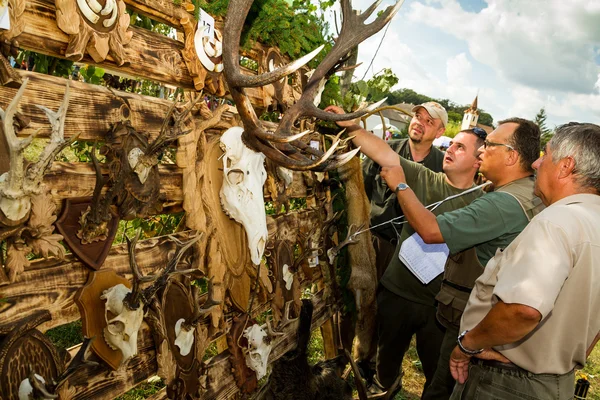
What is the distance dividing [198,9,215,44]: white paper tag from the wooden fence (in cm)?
8

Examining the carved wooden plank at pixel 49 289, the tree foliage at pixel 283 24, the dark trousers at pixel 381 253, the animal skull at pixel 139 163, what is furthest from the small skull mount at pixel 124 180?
the dark trousers at pixel 381 253

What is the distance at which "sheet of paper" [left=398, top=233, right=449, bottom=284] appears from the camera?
3.51m

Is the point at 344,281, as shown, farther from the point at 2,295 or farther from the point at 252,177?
the point at 2,295

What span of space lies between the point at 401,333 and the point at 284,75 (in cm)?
284

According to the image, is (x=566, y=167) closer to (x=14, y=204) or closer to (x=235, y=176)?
(x=235, y=176)

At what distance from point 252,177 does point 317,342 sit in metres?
3.56

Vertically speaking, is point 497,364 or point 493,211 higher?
point 493,211

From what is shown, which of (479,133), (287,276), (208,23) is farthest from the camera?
(479,133)

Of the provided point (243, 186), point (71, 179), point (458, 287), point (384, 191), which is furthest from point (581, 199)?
point (384, 191)

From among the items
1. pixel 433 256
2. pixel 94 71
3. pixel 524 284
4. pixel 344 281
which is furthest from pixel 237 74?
pixel 344 281

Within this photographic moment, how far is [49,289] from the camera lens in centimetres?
160

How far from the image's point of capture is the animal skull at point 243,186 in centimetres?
234

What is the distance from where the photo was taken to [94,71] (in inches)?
89.4

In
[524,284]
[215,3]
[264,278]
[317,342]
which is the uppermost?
[215,3]
